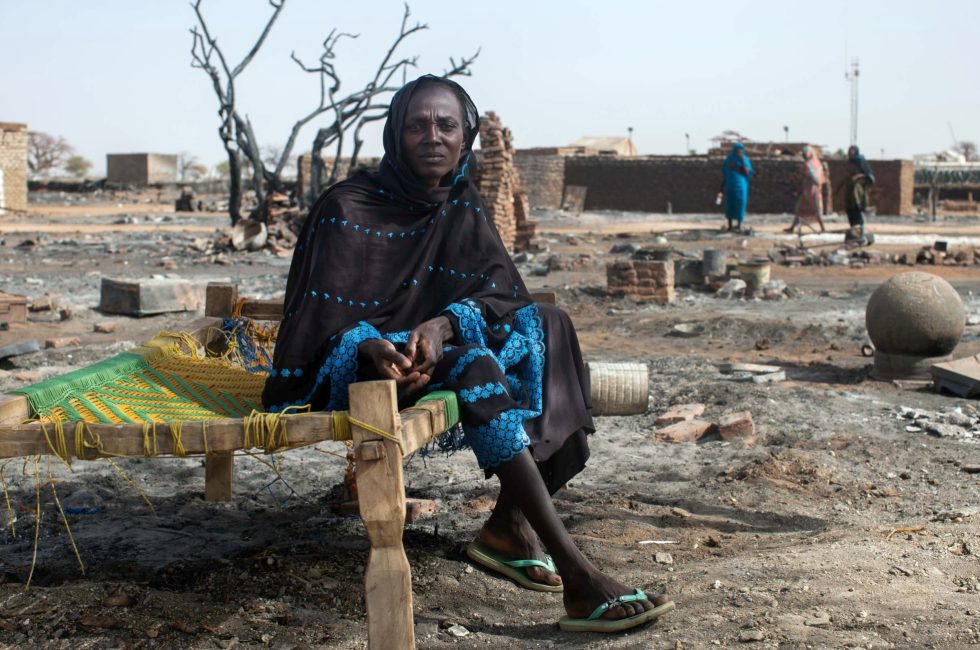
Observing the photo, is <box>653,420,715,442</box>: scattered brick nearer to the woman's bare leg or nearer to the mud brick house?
the woman's bare leg

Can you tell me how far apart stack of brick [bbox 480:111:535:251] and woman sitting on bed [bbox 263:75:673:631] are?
13.5 m

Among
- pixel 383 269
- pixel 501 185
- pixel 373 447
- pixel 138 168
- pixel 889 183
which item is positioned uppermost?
pixel 138 168

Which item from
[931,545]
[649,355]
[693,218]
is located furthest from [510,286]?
[693,218]

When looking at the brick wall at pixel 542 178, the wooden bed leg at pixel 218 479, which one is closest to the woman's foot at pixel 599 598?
the wooden bed leg at pixel 218 479

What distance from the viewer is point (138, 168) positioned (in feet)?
149

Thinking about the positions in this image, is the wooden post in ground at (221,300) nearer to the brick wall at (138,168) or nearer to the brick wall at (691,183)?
the brick wall at (691,183)

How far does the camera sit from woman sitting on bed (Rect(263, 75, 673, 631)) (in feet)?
9.48

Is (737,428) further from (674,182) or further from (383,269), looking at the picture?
(674,182)

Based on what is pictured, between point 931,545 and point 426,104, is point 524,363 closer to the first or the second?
point 426,104

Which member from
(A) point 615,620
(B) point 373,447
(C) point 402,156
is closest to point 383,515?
(B) point 373,447

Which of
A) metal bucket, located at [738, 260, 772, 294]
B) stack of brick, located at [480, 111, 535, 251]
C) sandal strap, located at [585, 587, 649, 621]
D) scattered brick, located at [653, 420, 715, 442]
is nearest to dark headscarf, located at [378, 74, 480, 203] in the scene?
sandal strap, located at [585, 587, 649, 621]

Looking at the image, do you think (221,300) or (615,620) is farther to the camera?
(221,300)

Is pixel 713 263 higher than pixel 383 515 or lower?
higher

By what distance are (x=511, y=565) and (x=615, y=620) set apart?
63cm
